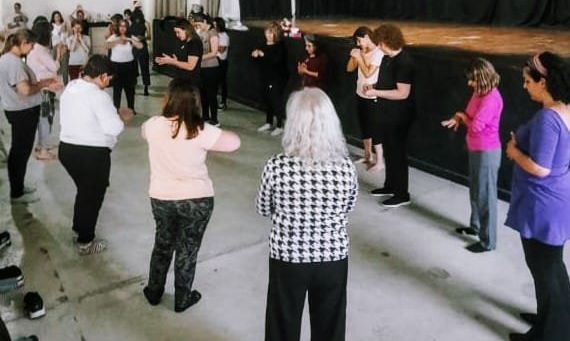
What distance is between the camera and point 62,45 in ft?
29.6

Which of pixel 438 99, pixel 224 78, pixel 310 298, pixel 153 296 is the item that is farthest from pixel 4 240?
pixel 224 78

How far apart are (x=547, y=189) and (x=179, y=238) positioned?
193 centimetres

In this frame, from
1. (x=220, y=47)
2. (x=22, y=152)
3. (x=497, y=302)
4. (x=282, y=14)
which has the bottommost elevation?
(x=497, y=302)

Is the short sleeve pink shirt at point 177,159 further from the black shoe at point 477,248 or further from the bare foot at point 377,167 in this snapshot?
the bare foot at point 377,167

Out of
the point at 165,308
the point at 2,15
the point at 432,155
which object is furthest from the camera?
the point at 2,15

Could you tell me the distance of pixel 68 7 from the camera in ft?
44.0

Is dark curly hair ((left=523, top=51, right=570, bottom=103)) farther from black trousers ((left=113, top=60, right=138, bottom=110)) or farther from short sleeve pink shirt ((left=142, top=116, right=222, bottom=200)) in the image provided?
black trousers ((left=113, top=60, right=138, bottom=110))

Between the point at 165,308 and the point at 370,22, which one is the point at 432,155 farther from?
the point at 370,22

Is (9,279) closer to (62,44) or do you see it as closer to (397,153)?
(397,153)

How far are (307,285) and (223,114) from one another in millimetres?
6395

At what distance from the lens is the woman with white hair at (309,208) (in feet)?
7.31

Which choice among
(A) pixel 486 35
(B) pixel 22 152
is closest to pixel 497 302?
(B) pixel 22 152

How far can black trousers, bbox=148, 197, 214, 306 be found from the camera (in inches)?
120

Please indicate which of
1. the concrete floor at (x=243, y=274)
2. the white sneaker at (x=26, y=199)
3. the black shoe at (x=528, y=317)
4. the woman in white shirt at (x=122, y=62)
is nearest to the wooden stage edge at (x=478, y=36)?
the concrete floor at (x=243, y=274)
